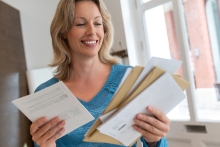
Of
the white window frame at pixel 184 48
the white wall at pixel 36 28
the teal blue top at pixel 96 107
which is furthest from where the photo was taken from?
the white wall at pixel 36 28

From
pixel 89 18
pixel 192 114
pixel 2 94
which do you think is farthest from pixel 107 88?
pixel 192 114

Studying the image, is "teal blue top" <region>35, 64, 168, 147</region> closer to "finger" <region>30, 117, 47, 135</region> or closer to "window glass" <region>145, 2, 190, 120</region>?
"finger" <region>30, 117, 47, 135</region>

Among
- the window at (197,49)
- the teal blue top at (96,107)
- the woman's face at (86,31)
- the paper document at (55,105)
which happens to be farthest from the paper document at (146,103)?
the window at (197,49)

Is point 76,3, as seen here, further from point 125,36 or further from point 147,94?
point 125,36

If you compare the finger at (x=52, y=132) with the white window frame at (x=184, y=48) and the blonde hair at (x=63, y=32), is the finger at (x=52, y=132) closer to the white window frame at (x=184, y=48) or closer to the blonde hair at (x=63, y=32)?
the blonde hair at (x=63, y=32)

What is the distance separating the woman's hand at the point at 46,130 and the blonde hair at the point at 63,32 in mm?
392

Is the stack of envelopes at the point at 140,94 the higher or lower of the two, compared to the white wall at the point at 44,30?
lower

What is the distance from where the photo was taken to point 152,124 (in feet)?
2.45

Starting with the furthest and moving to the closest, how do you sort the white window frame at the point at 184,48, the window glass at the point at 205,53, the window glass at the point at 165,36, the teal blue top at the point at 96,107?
the window glass at the point at 165,36, the white window frame at the point at 184,48, the window glass at the point at 205,53, the teal blue top at the point at 96,107

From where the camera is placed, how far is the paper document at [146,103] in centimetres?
68

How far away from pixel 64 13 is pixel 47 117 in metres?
0.49

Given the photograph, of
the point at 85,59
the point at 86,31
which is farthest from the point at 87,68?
the point at 86,31

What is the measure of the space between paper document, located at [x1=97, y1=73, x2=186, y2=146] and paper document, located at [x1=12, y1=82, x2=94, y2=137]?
0.12 meters

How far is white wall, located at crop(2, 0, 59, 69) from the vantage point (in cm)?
217
